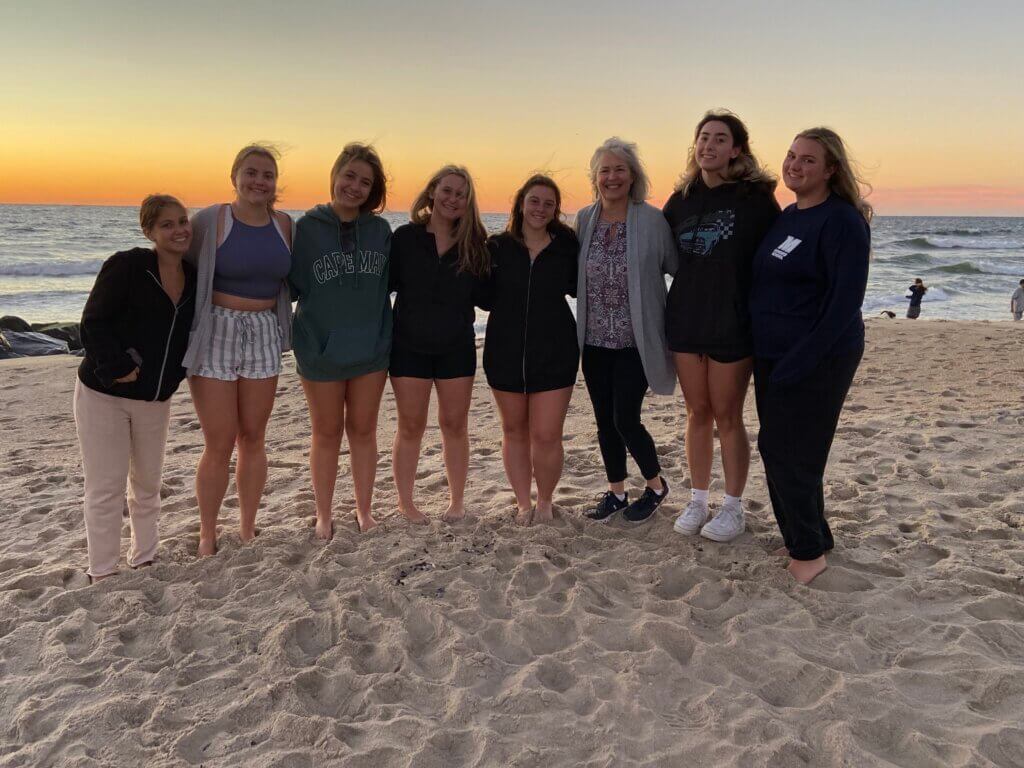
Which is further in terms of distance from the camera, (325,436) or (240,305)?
(325,436)

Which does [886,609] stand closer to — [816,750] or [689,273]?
[816,750]

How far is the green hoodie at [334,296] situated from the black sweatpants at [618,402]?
3.91 feet

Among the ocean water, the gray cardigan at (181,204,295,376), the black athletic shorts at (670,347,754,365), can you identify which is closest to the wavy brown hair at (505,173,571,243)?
the black athletic shorts at (670,347,754,365)

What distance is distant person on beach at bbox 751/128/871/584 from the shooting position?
10.0 ft

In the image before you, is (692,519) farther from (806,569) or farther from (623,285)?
(623,285)

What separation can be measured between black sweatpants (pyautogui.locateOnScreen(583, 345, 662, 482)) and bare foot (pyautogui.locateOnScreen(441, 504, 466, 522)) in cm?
92

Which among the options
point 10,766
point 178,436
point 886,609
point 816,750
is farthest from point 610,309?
point 178,436

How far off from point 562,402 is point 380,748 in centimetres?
205

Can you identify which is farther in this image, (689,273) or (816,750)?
(689,273)

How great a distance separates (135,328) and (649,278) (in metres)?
2.49

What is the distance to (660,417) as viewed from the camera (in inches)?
263

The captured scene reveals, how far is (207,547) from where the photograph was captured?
3834 millimetres

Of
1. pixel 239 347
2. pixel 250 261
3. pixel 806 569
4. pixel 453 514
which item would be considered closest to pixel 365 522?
pixel 453 514

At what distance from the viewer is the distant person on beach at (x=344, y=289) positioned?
3.61 m
